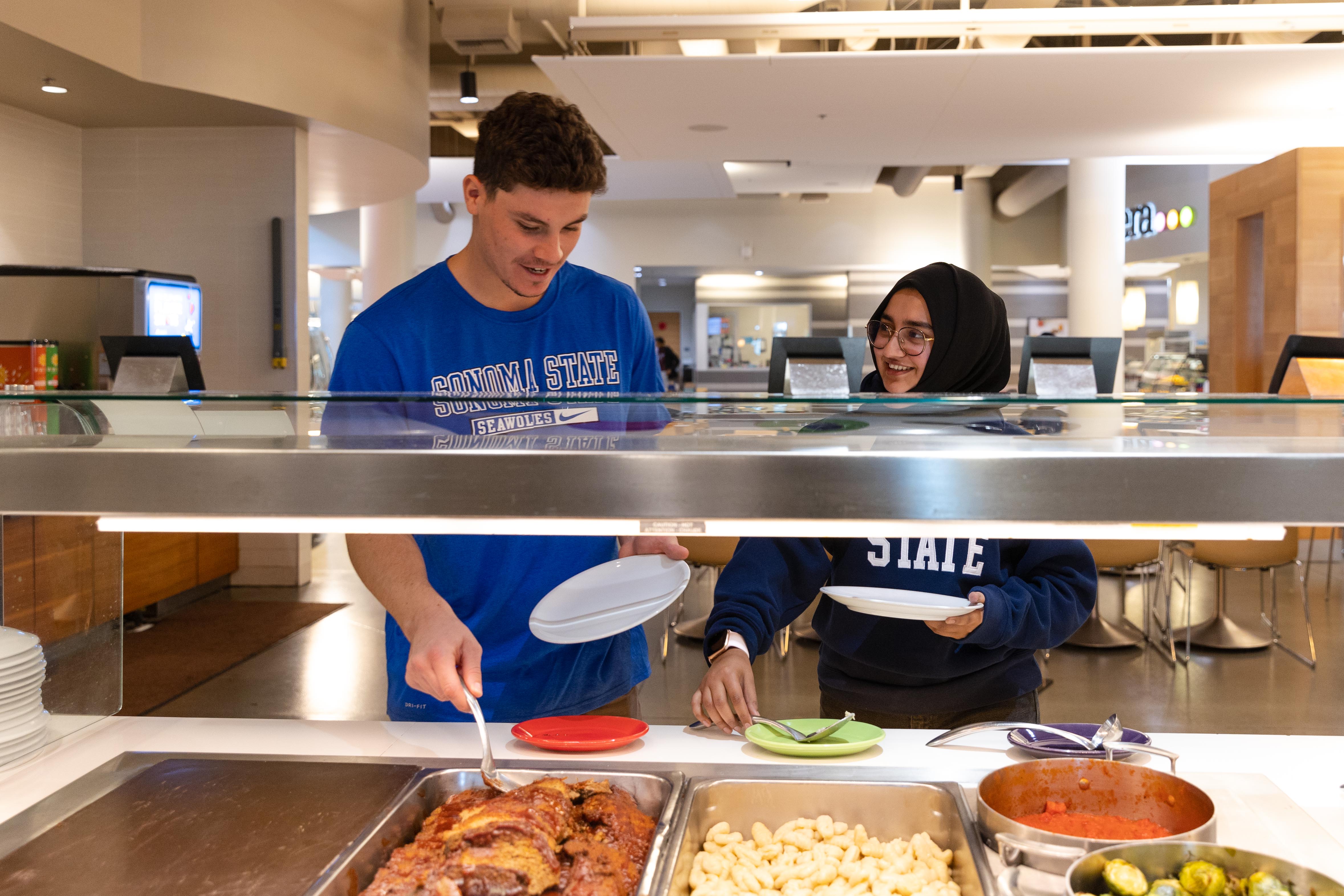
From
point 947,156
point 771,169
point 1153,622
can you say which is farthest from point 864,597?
point 771,169

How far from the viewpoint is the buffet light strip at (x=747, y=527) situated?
3.19 feet

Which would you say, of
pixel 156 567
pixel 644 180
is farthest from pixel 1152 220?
pixel 156 567

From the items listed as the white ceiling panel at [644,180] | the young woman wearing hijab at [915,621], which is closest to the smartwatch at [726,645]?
the young woman wearing hijab at [915,621]

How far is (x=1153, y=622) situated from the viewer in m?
5.64

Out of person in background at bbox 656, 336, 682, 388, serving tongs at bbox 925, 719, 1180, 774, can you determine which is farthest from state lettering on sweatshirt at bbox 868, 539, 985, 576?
person in background at bbox 656, 336, 682, 388

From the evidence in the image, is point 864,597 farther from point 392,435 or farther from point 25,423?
point 25,423

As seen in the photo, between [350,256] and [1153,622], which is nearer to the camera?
[1153,622]

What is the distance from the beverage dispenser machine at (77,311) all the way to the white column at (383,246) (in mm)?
4430

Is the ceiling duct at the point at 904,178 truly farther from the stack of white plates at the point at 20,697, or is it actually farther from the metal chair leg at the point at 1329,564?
the stack of white plates at the point at 20,697

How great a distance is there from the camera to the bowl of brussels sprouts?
97 cm

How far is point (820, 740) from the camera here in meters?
1.41

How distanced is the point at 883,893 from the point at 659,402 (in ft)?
2.01

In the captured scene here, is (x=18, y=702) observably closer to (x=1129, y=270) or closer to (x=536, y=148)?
(x=536, y=148)

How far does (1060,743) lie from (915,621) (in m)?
0.45
